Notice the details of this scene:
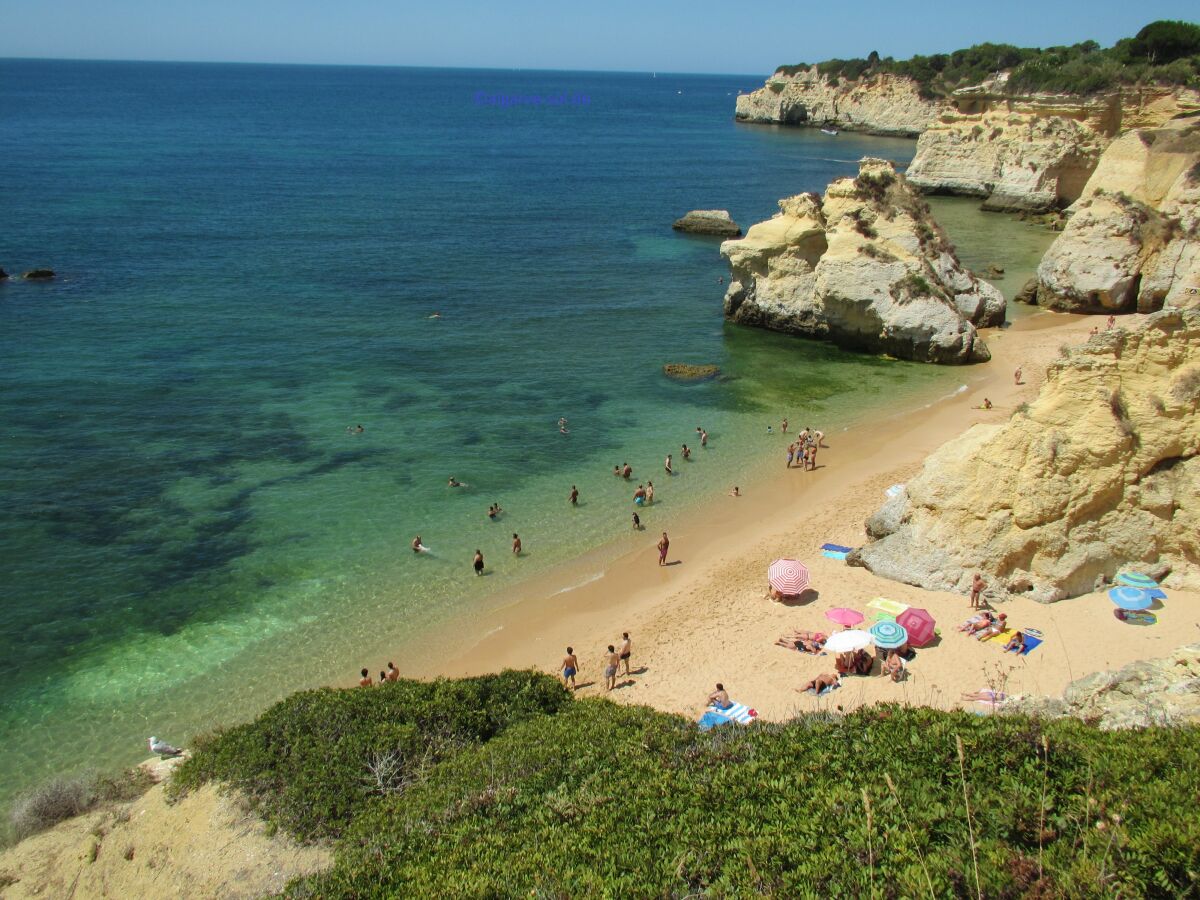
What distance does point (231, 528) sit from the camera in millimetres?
24906

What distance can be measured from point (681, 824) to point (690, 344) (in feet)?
110

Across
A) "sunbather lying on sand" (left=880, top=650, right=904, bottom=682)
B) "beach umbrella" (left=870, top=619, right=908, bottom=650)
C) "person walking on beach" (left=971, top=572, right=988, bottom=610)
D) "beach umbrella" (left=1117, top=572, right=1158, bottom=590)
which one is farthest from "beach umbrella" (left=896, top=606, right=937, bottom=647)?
"beach umbrella" (left=1117, top=572, right=1158, bottom=590)

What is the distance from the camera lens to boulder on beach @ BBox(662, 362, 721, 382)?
122 feet

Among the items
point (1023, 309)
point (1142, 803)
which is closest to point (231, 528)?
point (1142, 803)

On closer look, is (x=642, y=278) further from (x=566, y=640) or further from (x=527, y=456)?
(x=566, y=640)

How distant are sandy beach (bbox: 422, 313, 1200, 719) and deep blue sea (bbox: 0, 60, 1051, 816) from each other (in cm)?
167

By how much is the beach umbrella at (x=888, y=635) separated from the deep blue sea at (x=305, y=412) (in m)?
9.13

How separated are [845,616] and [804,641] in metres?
1.15

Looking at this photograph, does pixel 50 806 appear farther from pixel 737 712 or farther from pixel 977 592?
pixel 977 592

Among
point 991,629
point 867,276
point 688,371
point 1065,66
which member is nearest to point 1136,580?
point 991,629

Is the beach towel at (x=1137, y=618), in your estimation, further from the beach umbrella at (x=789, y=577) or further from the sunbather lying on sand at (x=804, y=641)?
Result: the beach umbrella at (x=789, y=577)

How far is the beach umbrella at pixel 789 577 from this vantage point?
20.8 metres

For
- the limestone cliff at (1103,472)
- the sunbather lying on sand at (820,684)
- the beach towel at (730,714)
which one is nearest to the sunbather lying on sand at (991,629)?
the limestone cliff at (1103,472)

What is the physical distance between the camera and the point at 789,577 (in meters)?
20.8
